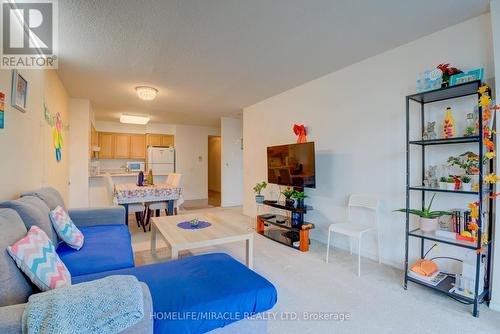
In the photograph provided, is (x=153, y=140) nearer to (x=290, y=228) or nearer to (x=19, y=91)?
(x=19, y=91)

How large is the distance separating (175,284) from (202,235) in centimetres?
100

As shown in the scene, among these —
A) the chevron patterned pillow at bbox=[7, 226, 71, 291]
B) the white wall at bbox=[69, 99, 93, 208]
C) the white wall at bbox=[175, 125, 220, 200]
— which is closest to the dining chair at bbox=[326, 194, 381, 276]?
the chevron patterned pillow at bbox=[7, 226, 71, 291]

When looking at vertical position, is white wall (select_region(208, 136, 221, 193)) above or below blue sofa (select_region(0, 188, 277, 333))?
above

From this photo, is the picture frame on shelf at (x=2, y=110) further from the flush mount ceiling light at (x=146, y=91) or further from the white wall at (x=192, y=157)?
the white wall at (x=192, y=157)

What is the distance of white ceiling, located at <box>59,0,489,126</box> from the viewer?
2025 mm

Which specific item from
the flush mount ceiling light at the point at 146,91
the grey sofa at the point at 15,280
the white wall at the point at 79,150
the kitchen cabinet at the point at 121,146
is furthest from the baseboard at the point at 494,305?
the kitchen cabinet at the point at 121,146

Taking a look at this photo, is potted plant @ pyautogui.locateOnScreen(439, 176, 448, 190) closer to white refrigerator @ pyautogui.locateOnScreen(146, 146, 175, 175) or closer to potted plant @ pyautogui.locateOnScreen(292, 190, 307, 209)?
potted plant @ pyautogui.locateOnScreen(292, 190, 307, 209)

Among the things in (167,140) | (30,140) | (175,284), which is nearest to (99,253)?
(175,284)

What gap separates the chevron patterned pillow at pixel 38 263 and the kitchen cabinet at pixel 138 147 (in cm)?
671

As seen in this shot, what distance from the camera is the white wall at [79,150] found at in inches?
191

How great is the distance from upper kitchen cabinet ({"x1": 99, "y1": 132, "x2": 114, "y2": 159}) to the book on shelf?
7686 mm

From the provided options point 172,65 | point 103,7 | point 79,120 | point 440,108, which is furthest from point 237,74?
Answer: point 79,120

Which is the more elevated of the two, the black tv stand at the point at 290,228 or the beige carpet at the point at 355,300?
the black tv stand at the point at 290,228

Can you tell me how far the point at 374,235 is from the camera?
300 centimetres
